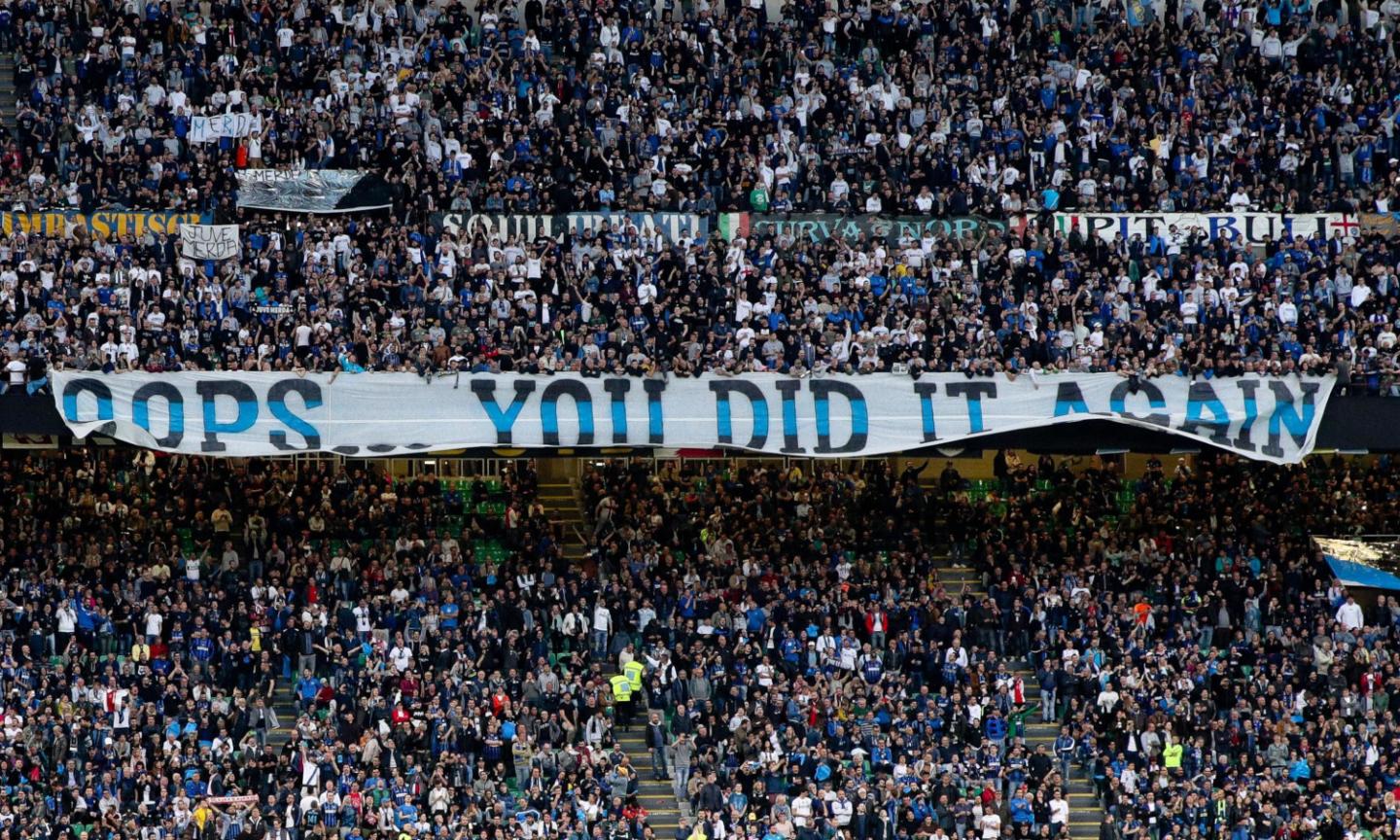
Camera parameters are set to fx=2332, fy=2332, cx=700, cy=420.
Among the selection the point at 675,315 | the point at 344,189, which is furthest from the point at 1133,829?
the point at 344,189

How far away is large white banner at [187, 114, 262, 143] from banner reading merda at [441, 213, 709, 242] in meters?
3.77

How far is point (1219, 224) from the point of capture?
133ft

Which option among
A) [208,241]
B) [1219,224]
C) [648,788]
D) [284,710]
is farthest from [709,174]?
[284,710]

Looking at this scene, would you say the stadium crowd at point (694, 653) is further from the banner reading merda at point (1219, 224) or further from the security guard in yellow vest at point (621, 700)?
the banner reading merda at point (1219, 224)

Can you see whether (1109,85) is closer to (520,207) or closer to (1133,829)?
(520,207)

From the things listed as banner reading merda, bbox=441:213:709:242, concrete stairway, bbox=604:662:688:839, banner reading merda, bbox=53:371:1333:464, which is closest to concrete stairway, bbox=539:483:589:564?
banner reading merda, bbox=53:371:1333:464

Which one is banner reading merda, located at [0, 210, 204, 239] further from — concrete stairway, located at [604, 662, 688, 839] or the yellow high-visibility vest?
concrete stairway, located at [604, 662, 688, 839]

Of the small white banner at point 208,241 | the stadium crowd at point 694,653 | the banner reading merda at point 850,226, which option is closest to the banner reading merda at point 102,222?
the small white banner at point 208,241

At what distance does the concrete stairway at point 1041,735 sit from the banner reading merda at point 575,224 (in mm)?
7137

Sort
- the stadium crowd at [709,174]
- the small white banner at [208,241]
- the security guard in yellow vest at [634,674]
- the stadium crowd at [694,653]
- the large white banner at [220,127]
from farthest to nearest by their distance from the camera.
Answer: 1. the large white banner at [220,127]
2. the small white banner at [208,241]
3. the stadium crowd at [709,174]
4. the security guard in yellow vest at [634,674]
5. the stadium crowd at [694,653]

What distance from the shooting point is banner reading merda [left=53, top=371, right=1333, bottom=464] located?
34.5 metres

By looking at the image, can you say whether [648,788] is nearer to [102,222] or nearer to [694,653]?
[694,653]

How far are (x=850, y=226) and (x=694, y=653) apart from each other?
9.24m

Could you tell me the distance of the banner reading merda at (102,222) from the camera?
38188 mm
